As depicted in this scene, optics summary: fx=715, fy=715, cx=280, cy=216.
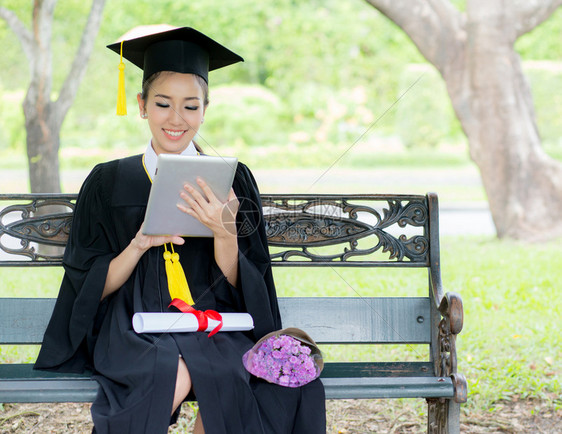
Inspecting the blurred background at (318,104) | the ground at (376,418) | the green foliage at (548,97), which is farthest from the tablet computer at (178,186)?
the green foliage at (548,97)

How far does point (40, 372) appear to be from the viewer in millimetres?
2896

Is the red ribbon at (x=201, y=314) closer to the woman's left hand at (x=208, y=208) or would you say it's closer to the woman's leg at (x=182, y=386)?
the woman's leg at (x=182, y=386)

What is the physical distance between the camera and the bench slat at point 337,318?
126 inches

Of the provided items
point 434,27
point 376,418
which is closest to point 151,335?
point 376,418

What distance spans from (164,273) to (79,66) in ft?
16.3

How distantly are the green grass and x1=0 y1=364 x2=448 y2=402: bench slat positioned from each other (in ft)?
4.28

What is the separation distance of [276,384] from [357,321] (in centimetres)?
83

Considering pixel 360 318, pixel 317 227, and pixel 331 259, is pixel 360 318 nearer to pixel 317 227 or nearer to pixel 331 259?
pixel 331 259

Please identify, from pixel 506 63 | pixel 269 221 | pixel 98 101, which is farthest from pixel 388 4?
pixel 98 101

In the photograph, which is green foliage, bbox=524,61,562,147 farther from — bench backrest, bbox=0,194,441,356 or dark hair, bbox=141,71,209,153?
dark hair, bbox=141,71,209,153

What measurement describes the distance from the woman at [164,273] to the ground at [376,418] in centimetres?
105

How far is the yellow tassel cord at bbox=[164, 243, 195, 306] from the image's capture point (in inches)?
108

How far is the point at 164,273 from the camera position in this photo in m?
2.81

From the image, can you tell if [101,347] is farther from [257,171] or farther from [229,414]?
[257,171]
